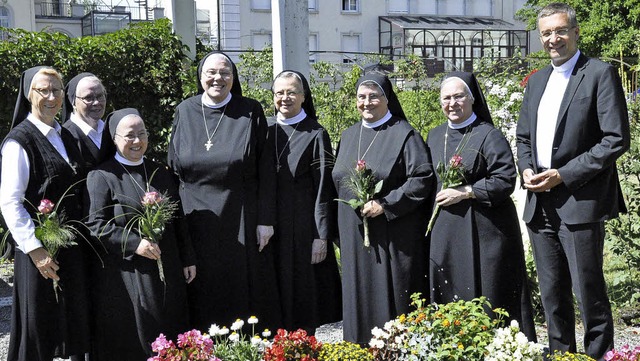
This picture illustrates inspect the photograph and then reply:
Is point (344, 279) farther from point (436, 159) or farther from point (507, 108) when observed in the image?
point (507, 108)

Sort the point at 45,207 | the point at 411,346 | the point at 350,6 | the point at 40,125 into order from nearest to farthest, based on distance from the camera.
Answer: the point at 411,346, the point at 45,207, the point at 40,125, the point at 350,6

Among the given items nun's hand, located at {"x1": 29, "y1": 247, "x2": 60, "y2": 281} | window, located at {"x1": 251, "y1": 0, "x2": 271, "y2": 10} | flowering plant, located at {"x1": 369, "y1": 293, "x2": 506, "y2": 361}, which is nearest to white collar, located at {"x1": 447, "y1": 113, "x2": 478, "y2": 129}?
flowering plant, located at {"x1": 369, "y1": 293, "x2": 506, "y2": 361}

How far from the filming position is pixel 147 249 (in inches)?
199

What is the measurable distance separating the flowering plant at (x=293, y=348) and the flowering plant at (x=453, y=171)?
4.47 feet

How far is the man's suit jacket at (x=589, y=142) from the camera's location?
4.84 metres

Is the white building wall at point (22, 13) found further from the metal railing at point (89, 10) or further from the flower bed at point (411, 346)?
the flower bed at point (411, 346)

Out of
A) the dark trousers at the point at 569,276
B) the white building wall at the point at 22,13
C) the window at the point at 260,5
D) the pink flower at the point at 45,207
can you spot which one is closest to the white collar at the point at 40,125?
the pink flower at the point at 45,207

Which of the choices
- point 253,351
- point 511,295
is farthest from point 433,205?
point 253,351

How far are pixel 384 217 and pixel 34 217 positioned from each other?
2182 millimetres

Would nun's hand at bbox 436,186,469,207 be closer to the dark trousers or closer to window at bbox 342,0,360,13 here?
the dark trousers

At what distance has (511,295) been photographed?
539 cm

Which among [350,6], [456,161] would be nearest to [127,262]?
[456,161]

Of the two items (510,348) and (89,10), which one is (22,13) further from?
(510,348)

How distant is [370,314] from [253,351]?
1.34m
